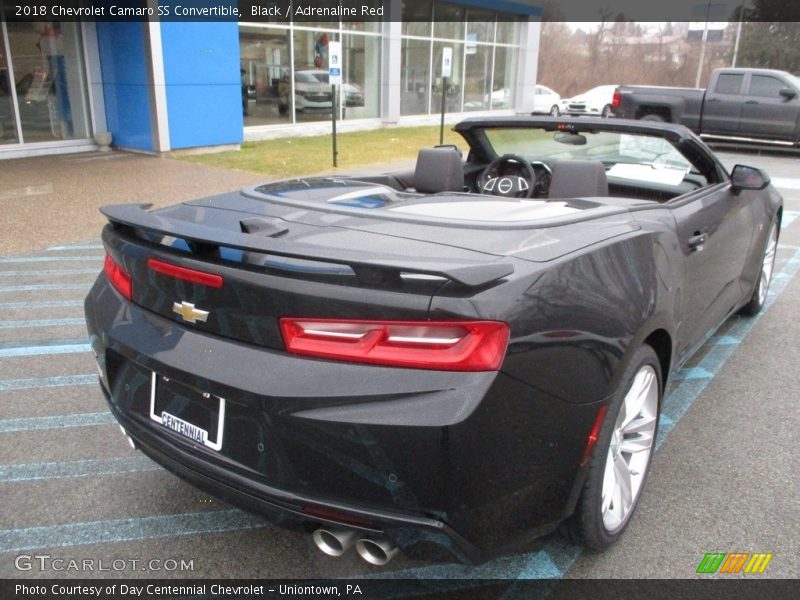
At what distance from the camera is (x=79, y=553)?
2.45 meters

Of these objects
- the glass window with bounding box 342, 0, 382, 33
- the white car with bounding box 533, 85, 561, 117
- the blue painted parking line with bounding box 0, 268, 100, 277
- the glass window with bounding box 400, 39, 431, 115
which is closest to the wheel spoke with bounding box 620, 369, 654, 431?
the blue painted parking line with bounding box 0, 268, 100, 277

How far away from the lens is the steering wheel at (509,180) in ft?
13.0

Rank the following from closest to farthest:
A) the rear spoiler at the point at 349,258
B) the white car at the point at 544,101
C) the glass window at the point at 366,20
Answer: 1. the rear spoiler at the point at 349,258
2. the glass window at the point at 366,20
3. the white car at the point at 544,101

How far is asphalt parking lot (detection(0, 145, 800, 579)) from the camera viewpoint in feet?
7.95

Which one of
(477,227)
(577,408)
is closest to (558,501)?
(577,408)

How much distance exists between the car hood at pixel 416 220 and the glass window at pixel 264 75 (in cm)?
1425

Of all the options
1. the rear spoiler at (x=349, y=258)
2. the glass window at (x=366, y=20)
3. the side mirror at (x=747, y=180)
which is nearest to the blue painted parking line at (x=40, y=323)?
the rear spoiler at (x=349, y=258)

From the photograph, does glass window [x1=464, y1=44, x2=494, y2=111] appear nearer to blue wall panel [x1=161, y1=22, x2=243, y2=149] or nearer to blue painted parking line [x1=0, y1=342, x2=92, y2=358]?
blue wall panel [x1=161, y1=22, x2=243, y2=149]

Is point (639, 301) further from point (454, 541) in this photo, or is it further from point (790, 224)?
point (790, 224)

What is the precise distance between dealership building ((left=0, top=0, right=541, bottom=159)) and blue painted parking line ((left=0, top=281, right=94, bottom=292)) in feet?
25.5

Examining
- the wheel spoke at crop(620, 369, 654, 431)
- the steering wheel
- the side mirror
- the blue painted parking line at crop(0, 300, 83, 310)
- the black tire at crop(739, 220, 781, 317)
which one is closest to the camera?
the wheel spoke at crop(620, 369, 654, 431)

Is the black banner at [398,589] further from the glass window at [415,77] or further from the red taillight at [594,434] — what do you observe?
the glass window at [415,77]

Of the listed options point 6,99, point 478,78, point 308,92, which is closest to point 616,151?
point 6,99

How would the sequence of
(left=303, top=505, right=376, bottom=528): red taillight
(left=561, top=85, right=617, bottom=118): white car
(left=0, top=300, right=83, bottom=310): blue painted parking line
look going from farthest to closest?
1. (left=561, top=85, right=617, bottom=118): white car
2. (left=0, top=300, right=83, bottom=310): blue painted parking line
3. (left=303, top=505, right=376, bottom=528): red taillight
